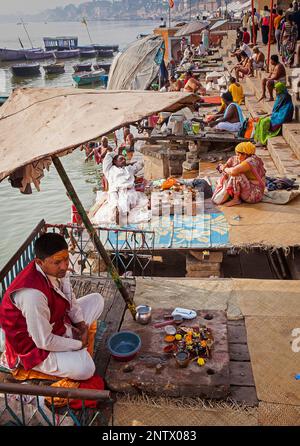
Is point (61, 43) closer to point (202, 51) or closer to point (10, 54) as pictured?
point (10, 54)

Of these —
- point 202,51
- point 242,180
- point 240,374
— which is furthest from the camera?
point 202,51

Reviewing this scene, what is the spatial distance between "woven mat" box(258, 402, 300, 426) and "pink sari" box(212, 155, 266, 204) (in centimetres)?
420

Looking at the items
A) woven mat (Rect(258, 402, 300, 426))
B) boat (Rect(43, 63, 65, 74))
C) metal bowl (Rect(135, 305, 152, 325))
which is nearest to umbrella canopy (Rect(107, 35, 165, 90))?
metal bowl (Rect(135, 305, 152, 325))

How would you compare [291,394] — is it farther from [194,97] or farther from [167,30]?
[167,30]

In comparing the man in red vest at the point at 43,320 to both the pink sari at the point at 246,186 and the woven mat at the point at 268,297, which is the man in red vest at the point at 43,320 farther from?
the pink sari at the point at 246,186

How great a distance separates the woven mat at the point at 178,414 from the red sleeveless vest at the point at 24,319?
81 centimetres

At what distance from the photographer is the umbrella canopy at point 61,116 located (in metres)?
2.62

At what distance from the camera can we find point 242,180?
23.1ft

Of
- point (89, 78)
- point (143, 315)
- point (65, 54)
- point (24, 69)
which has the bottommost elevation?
point (89, 78)

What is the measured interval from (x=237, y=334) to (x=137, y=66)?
40.5 ft

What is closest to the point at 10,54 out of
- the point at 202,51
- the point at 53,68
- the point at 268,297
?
the point at 53,68

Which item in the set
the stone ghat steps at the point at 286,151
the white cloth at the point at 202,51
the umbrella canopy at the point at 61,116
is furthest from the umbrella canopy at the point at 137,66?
the white cloth at the point at 202,51

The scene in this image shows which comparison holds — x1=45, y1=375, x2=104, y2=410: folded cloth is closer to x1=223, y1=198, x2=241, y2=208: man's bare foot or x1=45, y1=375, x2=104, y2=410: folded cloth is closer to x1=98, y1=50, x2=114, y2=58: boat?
x1=223, y1=198, x2=241, y2=208: man's bare foot

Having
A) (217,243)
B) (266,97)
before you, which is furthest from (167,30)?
(217,243)
